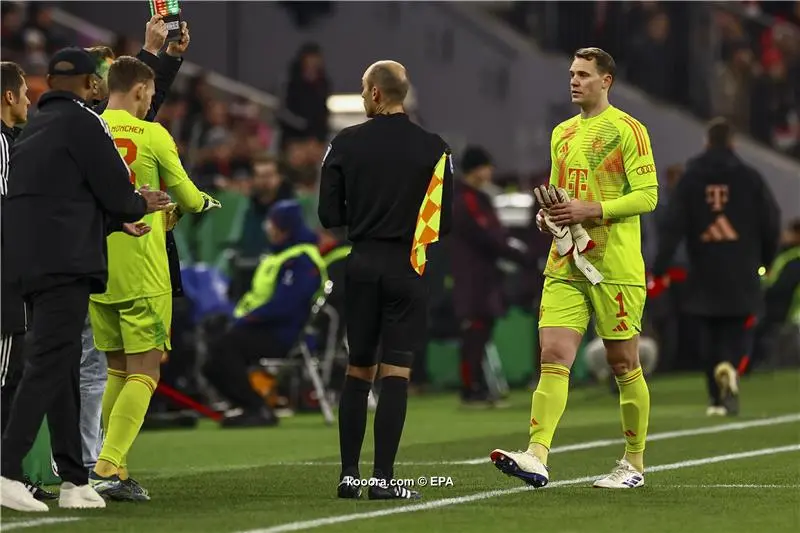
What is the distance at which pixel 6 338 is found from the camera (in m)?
9.61

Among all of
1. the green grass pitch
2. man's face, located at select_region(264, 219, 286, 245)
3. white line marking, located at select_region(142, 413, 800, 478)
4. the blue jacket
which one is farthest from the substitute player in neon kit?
man's face, located at select_region(264, 219, 286, 245)

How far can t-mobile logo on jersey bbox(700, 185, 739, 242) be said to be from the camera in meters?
16.0

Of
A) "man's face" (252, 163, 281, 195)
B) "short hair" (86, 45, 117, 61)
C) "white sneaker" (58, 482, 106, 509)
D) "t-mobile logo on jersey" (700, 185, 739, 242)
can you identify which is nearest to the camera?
"white sneaker" (58, 482, 106, 509)

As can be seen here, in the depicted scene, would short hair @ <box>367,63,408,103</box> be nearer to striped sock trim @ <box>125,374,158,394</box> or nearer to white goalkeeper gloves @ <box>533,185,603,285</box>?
white goalkeeper gloves @ <box>533,185,603,285</box>

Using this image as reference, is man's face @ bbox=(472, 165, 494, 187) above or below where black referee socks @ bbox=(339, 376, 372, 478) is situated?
Result: above

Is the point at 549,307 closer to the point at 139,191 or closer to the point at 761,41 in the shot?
the point at 139,191

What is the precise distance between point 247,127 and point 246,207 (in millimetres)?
5104

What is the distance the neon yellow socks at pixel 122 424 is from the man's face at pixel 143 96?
1335 millimetres

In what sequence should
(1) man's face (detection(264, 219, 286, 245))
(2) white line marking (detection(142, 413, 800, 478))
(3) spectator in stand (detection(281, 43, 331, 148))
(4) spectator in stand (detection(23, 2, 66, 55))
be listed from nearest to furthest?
(2) white line marking (detection(142, 413, 800, 478)) → (1) man's face (detection(264, 219, 286, 245)) → (4) spectator in stand (detection(23, 2, 66, 55)) → (3) spectator in stand (detection(281, 43, 331, 148))

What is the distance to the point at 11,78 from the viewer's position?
9.80 m

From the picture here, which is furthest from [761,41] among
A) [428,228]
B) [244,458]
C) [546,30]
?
[428,228]

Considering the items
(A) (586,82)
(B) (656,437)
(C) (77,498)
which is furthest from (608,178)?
(B) (656,437)

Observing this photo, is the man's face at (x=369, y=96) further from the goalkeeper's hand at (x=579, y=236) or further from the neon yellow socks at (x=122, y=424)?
the neon yellow socks at (x=122, y=424)

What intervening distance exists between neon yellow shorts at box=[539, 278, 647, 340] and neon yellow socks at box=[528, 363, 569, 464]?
25 centimetres
